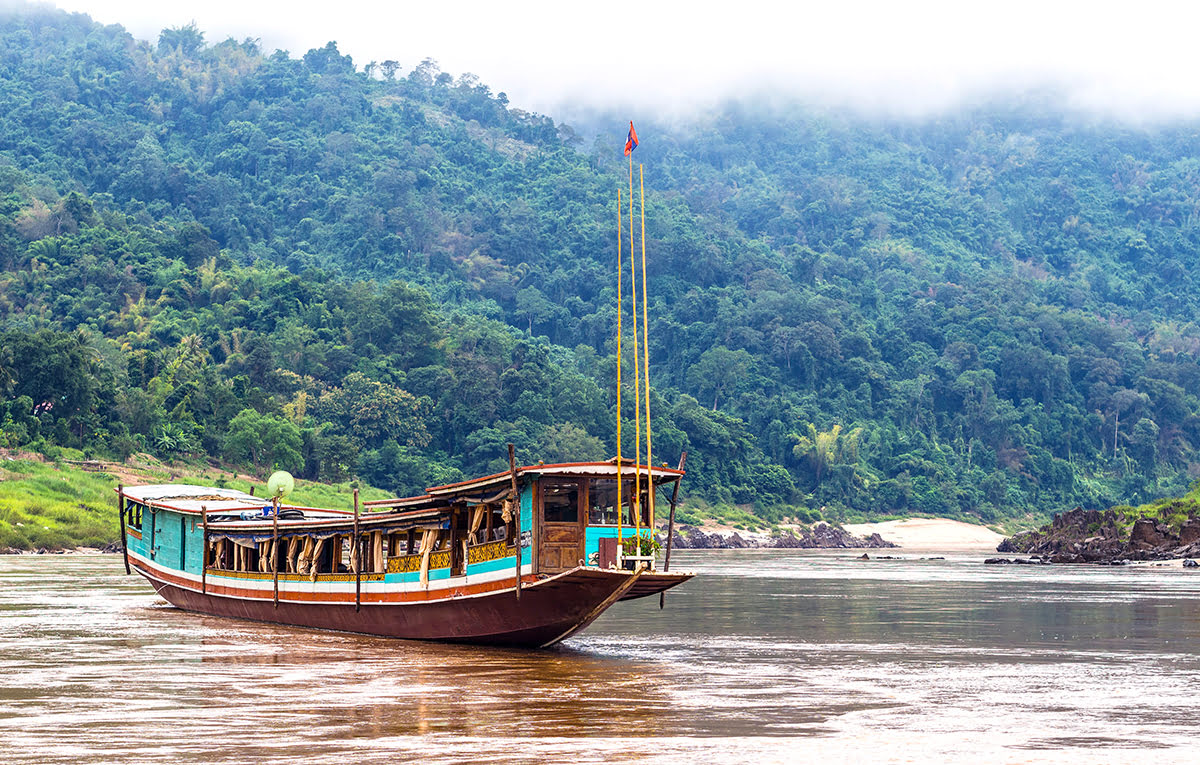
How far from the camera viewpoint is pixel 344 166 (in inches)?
6841

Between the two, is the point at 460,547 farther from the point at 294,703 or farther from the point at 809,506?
the point at 809,506

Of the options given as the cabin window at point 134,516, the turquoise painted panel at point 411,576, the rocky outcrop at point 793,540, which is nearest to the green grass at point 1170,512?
the rocky outcrop at point 793,540

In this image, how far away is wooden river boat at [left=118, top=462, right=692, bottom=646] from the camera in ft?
73.6

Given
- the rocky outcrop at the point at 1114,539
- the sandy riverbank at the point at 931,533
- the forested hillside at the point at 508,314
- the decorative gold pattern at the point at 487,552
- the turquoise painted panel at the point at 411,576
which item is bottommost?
the sandy riverbank at the point at 931,533

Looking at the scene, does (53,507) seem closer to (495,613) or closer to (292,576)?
(292,576)

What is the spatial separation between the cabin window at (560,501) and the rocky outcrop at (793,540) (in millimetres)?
76238

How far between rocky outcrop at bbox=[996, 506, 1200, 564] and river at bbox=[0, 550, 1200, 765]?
31493 mm

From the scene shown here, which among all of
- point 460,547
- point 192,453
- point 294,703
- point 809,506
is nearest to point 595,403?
point 809,506

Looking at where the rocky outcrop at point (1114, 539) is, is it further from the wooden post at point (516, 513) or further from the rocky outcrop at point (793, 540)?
the wooden post at point (516, 513)

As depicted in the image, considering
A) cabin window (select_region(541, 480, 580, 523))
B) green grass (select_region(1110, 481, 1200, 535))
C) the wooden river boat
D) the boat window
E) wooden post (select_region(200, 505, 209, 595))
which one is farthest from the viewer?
green grass (select_region(1110, 481, 1200, 535))

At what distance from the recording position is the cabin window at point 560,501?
22875mm

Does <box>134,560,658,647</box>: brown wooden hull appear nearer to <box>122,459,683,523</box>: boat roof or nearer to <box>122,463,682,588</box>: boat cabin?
<box>122,463,682,588</box>: boat cabin

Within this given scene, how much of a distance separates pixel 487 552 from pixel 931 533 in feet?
313

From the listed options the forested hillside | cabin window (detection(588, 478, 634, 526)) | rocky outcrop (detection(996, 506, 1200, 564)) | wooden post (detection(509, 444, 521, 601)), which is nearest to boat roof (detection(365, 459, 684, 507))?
wooden post (detection(509, 444, 521, 601))
